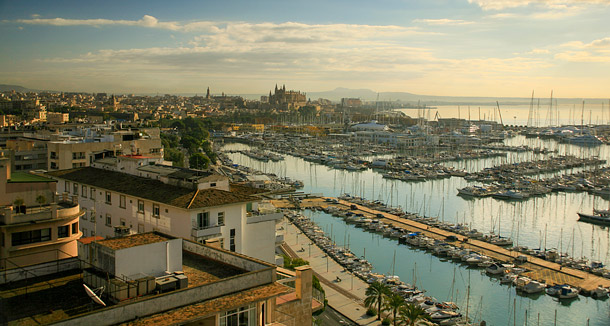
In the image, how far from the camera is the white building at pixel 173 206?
660cm

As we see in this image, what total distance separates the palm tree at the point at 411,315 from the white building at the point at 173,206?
11.2ft

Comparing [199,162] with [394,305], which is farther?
[199,162]

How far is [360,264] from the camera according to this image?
13703 mm

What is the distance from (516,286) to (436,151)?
3206 centimetres

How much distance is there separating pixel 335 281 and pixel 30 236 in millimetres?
8303

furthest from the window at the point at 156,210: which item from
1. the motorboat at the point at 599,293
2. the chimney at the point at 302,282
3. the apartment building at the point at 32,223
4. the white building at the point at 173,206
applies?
the motorboat at the point at 599,293

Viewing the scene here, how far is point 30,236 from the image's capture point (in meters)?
5.23

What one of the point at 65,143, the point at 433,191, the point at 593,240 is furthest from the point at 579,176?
the point at 65,143

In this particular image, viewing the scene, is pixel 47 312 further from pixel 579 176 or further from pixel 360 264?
pixel 579 176

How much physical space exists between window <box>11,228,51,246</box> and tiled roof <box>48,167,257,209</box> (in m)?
1.62

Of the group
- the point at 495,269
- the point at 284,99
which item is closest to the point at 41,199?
the point at 495,269

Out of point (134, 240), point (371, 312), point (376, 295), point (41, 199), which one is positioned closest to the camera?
point (134, 240)

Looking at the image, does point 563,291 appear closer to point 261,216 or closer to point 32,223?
point 261,216

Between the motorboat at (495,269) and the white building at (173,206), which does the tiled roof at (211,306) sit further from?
the motorboat at (495,269)
